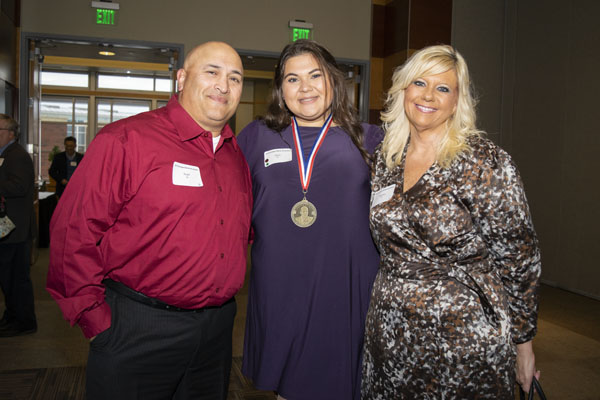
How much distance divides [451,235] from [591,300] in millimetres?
Answer: 4975

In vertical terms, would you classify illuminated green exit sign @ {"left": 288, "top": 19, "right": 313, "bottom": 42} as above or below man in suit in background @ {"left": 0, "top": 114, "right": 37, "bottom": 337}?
above

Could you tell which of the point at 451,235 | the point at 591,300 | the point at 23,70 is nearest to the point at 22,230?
the point at 23,70

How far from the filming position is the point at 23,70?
5703mm

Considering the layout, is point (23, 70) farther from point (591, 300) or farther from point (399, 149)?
point (591, 300)

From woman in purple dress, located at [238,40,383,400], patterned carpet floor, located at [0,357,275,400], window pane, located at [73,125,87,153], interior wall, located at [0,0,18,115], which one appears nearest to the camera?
woman in purple dress, located at [238,40,383,400]

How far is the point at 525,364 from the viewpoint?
5.40 feet

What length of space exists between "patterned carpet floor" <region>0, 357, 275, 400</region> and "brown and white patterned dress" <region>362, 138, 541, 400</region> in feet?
5.54

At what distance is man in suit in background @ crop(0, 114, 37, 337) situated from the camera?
3768 millimetres

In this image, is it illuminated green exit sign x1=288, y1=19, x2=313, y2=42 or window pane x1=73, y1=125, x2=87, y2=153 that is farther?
window pane x1=73, y1=125, x2=87, y2=153

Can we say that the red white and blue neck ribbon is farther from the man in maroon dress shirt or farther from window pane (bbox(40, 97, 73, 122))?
window pane (bbox(40, 97, 73, 122))

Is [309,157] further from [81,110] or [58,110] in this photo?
[58,110]

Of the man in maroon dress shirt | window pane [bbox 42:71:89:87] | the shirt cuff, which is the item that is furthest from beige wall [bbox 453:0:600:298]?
window pane [bbox 42:71:89:87]

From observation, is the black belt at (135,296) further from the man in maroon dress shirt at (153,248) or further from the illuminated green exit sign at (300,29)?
the illuminated green exit sign at (300,29)

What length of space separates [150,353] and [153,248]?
1.12 ft
